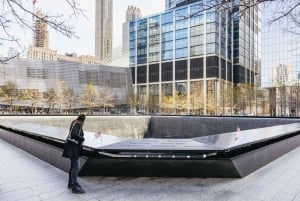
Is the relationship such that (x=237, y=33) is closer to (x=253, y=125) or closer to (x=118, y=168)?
(x=253, y=125)

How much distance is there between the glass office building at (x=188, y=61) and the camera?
230ft

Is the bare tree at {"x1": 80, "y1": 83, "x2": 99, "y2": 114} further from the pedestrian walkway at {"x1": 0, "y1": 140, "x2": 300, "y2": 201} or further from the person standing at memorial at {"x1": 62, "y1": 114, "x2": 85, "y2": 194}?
the person standing at memorial at {"x1": 62, "y1": 114, "x2": 85, "y2": 194}

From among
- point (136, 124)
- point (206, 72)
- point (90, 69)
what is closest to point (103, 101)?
point (90, 69)

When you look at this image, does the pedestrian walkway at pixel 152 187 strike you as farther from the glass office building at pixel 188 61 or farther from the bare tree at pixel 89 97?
the bare tree at pixel 89 97

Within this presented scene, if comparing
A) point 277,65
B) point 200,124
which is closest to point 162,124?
point 200,124

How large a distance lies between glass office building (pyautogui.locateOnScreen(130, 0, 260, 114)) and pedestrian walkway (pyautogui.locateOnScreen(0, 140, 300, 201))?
55.7 meters

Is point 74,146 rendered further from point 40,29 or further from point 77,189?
point 40,29

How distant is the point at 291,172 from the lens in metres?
6.84

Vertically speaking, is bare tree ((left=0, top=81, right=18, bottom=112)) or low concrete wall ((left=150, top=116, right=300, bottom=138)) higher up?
bare tree ((left=0, top=81, right=18, bottom=112))

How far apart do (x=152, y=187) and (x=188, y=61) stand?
71.8 metres

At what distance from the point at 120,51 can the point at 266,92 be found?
3195 inches

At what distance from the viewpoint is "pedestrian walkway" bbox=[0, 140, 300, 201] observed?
4.91m

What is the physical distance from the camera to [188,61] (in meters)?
75.2

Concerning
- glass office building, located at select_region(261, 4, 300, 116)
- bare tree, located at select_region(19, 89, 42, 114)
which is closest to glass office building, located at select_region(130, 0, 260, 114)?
glass office building, located at select_region(261, 4, 300, 116)
